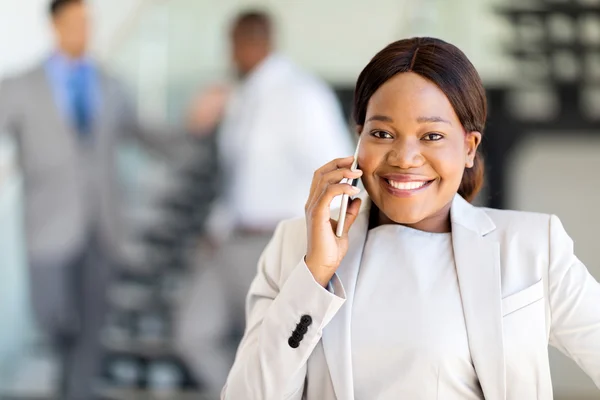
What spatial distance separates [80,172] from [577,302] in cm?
336

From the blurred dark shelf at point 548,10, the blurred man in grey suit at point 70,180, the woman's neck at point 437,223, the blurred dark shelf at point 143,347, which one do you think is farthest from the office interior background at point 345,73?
the woman's neck at point 437,223

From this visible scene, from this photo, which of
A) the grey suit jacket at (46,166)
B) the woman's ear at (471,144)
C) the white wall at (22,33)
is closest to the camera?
the woman's ear at (471,144)

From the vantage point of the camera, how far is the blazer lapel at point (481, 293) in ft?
5.57

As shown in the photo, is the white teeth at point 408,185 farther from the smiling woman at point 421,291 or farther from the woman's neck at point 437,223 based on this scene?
the woman's neck at point 437,223

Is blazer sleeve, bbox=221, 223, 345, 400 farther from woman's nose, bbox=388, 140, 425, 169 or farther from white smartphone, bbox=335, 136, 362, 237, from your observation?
woman's nose, bbox=388, 140, 425, 169

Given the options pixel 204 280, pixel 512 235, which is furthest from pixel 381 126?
pixel 204 280

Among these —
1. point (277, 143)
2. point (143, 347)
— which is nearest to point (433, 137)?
point (277, 143)

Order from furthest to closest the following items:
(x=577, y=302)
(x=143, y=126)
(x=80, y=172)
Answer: (x=143, y=126), (x=80, y=172), (x=577, y=302)

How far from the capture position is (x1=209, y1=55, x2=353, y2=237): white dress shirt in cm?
419

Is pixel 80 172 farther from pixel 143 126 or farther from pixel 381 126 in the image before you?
pixel 381 126

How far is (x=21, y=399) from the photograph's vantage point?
5.42 meters

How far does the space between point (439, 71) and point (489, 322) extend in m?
0.41

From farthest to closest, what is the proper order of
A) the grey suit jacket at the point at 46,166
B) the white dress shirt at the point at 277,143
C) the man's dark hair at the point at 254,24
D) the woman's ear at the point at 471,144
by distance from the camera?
1. the grey suit jacket at the point at 46,166
2. the man's dark hair at the point at 254,24
3. the white dress shirt at the point at 277,143
4. the woman's ear at the point at 471,144

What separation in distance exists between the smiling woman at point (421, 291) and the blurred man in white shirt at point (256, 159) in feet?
7.61
